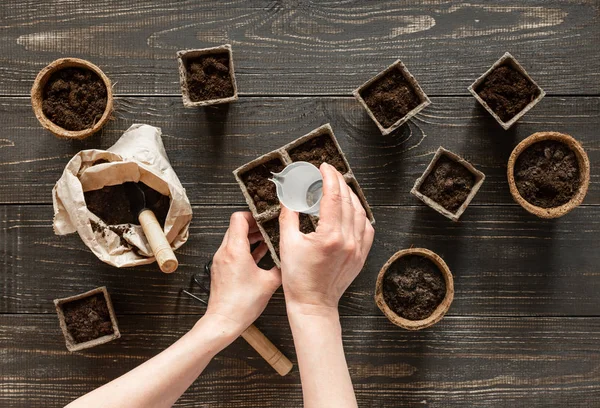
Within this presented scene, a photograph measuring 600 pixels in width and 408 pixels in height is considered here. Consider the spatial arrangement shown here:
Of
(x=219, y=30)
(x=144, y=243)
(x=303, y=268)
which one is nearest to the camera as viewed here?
(x=303, y=268)

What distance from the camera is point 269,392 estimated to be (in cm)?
167

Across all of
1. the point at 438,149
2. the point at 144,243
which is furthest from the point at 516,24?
the point at 144,243

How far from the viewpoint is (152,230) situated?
4.63 ft

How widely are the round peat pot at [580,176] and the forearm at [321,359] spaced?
0.64 metres

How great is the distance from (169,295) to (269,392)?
0.45 meters

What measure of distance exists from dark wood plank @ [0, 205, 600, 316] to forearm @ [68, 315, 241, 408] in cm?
27

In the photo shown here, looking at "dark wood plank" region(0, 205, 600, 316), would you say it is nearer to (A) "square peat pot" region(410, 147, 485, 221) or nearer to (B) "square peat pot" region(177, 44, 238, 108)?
(A) "square peat pot" region(410, 147, 485, 221)

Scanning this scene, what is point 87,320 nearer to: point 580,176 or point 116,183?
point 116,183

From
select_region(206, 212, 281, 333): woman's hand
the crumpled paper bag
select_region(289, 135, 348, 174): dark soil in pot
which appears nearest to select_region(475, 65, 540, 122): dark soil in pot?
select_region(289, 135, 348, 174): dark soil in pot

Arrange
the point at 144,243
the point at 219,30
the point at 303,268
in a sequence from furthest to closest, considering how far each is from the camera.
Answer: the point at 219,30
the point at 144,243
the point at 303,268

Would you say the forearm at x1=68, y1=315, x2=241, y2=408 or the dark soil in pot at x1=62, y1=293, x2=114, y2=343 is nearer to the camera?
the forearm at x1=68, y1=315, x2=241, y2=408

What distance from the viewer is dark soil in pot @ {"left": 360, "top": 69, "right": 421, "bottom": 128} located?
5.01 feet

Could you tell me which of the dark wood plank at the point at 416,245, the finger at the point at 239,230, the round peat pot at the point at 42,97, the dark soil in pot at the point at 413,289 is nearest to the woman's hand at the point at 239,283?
the finger at the point at 239,230

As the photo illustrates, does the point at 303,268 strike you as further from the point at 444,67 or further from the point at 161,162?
the point at 444,67
